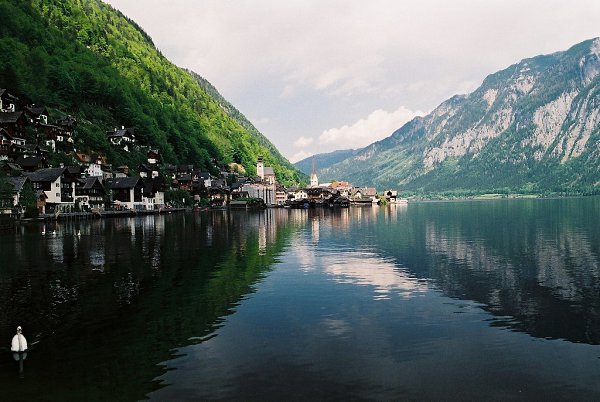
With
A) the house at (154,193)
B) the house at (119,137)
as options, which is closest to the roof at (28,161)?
the house at (154,193)

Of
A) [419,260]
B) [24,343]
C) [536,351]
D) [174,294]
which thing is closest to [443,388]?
[536,351]

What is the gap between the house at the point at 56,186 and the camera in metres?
128

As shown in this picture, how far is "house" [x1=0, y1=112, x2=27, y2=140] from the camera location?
131m

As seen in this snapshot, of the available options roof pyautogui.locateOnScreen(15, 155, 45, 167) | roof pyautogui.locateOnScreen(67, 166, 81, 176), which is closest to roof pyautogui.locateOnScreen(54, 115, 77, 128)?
roof pyautogui.locateOnScreen(67, 166, 81, 176)

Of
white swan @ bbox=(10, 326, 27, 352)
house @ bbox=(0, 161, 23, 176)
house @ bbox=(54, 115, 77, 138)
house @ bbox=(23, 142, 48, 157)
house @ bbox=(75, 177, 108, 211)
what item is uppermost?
house @ bbox=(54, 115, 77, 138)

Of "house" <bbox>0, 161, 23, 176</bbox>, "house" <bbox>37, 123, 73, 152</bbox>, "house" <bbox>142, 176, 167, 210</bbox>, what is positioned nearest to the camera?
"house" <bbox>0, 161, 23, 176</bbox>

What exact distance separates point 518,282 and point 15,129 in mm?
136433

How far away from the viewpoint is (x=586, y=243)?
65.3 m

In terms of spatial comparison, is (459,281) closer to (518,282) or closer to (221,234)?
(518,282)

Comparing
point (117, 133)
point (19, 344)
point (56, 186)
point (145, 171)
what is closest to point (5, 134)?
point (56, 186)

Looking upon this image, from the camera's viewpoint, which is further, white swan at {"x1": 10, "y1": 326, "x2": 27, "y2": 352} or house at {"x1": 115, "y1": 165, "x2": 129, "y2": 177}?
house at {"x1": 115, "y1": 165, "x2": 129, "y2": 177}

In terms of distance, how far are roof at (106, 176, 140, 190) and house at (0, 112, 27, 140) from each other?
34.1 metres

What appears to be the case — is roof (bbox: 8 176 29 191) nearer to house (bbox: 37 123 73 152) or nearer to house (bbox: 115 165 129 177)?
house (bbox: 37 123 73 152)

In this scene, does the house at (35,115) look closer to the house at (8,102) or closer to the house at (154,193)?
the house at (8,102)
